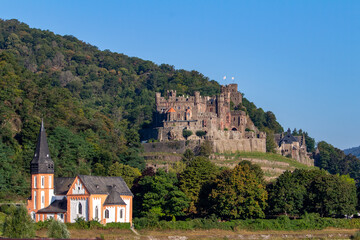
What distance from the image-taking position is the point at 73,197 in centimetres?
6644

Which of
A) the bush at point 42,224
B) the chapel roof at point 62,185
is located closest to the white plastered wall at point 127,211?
the chapel roof at point 62,185

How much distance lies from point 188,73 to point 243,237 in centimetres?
12102

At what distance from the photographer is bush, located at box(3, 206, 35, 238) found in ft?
167

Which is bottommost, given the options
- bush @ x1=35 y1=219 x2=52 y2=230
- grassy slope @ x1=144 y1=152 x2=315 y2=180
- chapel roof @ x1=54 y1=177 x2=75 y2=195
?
bush @ x1=35 y1=219 x2=52 y2=230

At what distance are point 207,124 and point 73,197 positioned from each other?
54.6 meters

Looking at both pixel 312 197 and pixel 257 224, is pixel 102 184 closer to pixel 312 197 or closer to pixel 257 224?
pixel 257 224

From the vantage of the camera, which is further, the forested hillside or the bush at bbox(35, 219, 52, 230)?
the forested hillside

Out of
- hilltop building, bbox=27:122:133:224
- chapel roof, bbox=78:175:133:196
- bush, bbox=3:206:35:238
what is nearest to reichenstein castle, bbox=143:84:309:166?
chapel roof, bbox=78:175:133:196

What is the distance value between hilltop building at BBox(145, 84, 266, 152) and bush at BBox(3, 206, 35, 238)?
6243 centimetres

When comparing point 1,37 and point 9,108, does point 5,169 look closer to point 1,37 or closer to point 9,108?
point 9,108

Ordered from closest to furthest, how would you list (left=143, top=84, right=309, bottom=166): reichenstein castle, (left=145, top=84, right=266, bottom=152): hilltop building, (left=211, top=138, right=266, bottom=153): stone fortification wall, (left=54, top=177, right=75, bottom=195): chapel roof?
(left=54, top=177, right=75, bottom=195): chapel roof
(left=143, top=84, right=309, bottom=166): reichenstein castle
(left=211, top=138, right=266, bottom=153): stone fortification wall
(left=145, top=84, right=266, bottom=152): hilltop building

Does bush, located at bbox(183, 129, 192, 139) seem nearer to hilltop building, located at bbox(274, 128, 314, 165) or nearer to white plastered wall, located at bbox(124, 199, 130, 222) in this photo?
hilltop building, located at bbox(274, 128, 314, 165)

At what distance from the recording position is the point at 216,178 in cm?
7544

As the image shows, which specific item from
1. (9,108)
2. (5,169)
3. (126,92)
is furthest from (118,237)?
(126,92)
